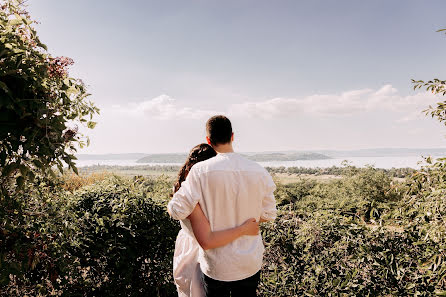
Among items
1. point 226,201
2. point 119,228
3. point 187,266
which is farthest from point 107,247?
point 226,201

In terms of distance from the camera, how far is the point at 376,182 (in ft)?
80.4

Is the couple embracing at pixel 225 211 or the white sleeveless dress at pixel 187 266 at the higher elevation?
the couple embracing at pixel 225 211

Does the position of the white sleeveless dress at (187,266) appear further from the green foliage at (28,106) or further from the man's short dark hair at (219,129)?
the green foliage at (28,106)

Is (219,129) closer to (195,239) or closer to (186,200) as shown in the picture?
(186,200)

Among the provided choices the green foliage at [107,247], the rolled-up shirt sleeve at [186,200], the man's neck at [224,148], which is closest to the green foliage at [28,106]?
the rolled-up shirt sleeve at [186,200]

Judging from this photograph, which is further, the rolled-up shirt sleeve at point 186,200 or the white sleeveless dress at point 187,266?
the white sleeveless dress at point 187,266

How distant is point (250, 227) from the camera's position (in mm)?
2254

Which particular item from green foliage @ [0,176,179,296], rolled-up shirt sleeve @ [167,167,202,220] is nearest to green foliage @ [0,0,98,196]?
rolled-up shirt sleeve @ [167,167,202,220]

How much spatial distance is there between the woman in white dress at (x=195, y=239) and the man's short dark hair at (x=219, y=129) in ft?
1.65

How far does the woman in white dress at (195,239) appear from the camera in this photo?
218 cm

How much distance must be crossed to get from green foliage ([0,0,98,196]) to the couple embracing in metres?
0.93

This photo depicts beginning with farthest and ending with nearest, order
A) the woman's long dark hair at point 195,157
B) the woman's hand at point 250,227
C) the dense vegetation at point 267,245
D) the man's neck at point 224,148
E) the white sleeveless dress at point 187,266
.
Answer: the dense vegetation at point 267,245 < the woman's long dark hair at point 195,157 < the white sleeveless dress at point 187,266 < the man's neck at point 224,148 < the woman's hand at point 250,227

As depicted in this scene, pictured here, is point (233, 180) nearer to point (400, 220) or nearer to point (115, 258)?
point (400, 220)

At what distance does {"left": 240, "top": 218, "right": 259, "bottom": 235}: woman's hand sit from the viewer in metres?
2.24
